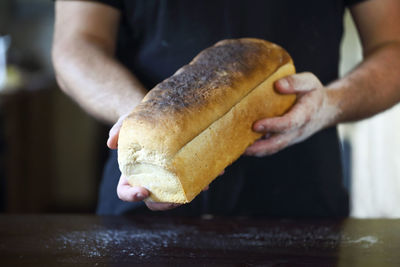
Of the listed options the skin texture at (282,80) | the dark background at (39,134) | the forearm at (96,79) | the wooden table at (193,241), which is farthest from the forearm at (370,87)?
the dark background at (39,134)

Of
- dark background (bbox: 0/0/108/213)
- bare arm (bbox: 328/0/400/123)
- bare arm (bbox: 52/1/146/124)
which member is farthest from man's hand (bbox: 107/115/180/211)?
dark background (bbox: 0/0/108/213)

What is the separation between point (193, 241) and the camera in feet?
2.92

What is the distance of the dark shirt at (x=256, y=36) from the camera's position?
1.22m

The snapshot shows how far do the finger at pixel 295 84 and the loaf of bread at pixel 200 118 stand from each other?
0.02 m

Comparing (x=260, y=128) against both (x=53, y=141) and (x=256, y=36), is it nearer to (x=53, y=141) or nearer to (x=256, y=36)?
(x=256, y=36)

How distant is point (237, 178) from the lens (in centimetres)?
123

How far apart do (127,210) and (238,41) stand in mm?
496

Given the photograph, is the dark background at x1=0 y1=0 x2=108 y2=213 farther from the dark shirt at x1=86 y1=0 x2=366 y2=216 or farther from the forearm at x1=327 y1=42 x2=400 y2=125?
the forearm at x1=327 y1=42 x2=400 y2=125

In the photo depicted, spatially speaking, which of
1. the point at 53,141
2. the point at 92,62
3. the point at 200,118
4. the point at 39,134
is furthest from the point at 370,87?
the point at 53,141

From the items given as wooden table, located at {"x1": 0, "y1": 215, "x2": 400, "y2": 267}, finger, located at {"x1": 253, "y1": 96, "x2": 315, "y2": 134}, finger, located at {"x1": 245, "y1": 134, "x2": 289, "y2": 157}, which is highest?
finger, located at {"x1": 253, "y1": 96, "x2": 315, "y2": 134}

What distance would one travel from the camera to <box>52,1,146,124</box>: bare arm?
1061mm

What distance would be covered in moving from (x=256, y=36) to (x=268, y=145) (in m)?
0.37

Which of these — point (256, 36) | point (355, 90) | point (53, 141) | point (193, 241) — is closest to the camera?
point (193, 241)

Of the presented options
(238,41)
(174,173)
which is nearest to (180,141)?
(174,173)
